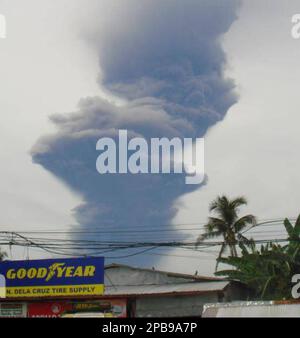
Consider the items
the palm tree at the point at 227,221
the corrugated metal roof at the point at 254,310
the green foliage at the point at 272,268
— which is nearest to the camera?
the corrugated metal roof at the point at 254,310

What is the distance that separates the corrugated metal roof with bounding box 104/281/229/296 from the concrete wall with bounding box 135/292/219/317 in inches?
13.6

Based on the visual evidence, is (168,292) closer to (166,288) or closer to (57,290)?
(166,288)

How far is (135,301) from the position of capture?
25.2 m

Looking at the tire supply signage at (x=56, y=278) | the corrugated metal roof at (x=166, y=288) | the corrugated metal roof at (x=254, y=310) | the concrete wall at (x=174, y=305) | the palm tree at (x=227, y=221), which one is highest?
the palm tree at (x=227, y=221)

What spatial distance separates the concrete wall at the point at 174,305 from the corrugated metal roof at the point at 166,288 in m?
0.34

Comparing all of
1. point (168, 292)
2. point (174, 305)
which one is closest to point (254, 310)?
point (168, 292)

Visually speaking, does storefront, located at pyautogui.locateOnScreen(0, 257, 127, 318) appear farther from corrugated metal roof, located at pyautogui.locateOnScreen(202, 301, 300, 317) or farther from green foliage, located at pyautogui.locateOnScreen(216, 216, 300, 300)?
corrugated metal roof, located at pyautogui.locateOnScreen(202, 301, 300, 317)

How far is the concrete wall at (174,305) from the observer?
2392 centimetres

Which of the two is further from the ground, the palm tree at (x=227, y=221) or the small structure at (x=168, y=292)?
the palm tree at (x=227, y=221)

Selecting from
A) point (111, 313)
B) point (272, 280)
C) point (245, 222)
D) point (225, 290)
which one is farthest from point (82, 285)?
point (245, 222)

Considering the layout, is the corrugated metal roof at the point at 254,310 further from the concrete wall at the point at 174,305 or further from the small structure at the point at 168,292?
the concrete wall at the point at 174,305

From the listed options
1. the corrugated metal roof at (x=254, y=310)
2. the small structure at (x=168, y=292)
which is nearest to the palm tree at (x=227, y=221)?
the small structure at (x=168, y=292)
